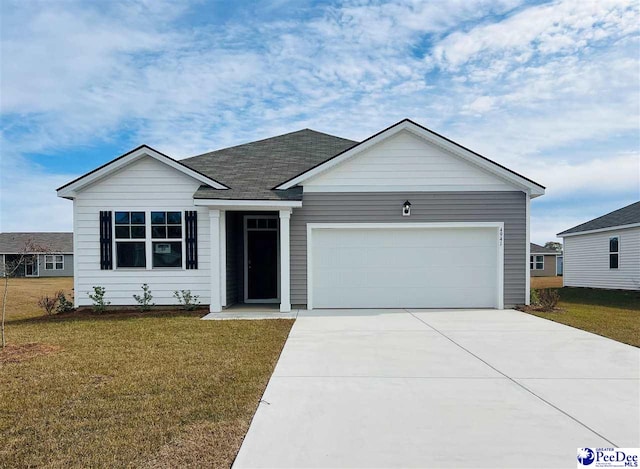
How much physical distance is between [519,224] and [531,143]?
647cm

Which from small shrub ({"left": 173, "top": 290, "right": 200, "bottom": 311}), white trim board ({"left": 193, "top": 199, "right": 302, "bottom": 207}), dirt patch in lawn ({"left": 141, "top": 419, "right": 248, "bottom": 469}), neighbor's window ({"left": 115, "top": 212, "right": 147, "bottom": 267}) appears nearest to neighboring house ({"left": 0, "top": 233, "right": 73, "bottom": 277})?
neighbor's window ({"left": 115, "top": 212, "right": 147, "bottom": 267})

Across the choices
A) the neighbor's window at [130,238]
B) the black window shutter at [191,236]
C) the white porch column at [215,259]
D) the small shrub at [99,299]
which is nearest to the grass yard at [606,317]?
the white porch column at [215,259]

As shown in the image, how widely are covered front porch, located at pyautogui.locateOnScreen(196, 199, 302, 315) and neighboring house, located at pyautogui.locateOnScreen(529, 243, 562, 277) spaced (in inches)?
1304

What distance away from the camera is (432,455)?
3293 millimetres

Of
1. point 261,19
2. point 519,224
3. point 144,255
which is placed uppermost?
point 261,19

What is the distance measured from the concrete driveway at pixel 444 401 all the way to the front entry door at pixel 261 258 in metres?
5.42

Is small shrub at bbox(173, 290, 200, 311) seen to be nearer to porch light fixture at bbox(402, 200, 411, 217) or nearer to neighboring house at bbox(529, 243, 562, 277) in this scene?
porch light fixture at bbox(402, 200, 411, 217)

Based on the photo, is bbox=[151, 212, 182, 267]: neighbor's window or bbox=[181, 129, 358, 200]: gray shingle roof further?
bbox=[151, 212, 182, 267]: neighbor's window

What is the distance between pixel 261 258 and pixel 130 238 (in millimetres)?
3747

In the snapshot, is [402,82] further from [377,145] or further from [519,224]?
[519,224]

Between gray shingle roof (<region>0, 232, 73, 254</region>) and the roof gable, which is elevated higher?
the roof gable

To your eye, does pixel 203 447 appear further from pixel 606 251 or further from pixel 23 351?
pixel 606 251

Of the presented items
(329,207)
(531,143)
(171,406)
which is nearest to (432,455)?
(171,406)

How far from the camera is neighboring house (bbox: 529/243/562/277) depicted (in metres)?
39.2
